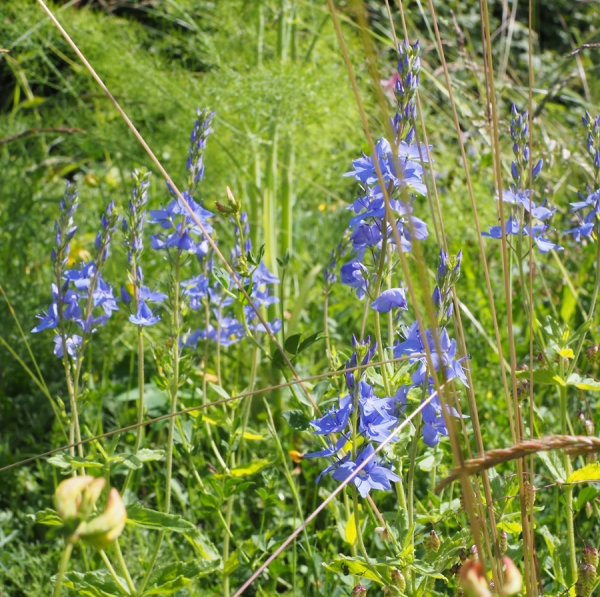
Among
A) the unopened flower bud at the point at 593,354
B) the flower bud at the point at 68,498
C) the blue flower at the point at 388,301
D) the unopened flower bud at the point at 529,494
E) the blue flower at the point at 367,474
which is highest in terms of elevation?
the flower bud at the point at 68,498

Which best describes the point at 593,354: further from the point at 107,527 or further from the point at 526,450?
the point at 107,527

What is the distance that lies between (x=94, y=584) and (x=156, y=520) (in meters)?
0.17

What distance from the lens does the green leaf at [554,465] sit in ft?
4.18

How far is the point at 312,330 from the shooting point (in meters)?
2.38

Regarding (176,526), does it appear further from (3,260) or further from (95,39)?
(95,39)

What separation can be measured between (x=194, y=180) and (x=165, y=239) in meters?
0.13

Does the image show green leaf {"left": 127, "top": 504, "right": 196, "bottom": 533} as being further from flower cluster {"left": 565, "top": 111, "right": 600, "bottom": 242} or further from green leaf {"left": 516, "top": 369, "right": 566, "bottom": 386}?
flower cluster {"left": 565, "top": 111, "right": 600, "bottom": 242}

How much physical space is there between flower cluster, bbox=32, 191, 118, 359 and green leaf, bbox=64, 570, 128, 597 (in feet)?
1.25

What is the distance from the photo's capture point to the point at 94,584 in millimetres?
1263

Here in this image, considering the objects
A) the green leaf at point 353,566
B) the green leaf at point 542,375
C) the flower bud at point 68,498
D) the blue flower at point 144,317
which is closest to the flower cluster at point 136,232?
the blue flower at point 144,317

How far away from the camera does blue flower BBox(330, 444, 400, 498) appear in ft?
3.34

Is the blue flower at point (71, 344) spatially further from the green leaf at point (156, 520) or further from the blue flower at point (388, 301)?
the blue flower at point (388, 301)

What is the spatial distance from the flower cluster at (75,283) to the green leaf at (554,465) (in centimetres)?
85

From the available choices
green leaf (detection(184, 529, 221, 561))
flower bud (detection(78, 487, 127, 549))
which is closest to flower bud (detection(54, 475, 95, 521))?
flower bud (detection(78, 487, 127, 549))
